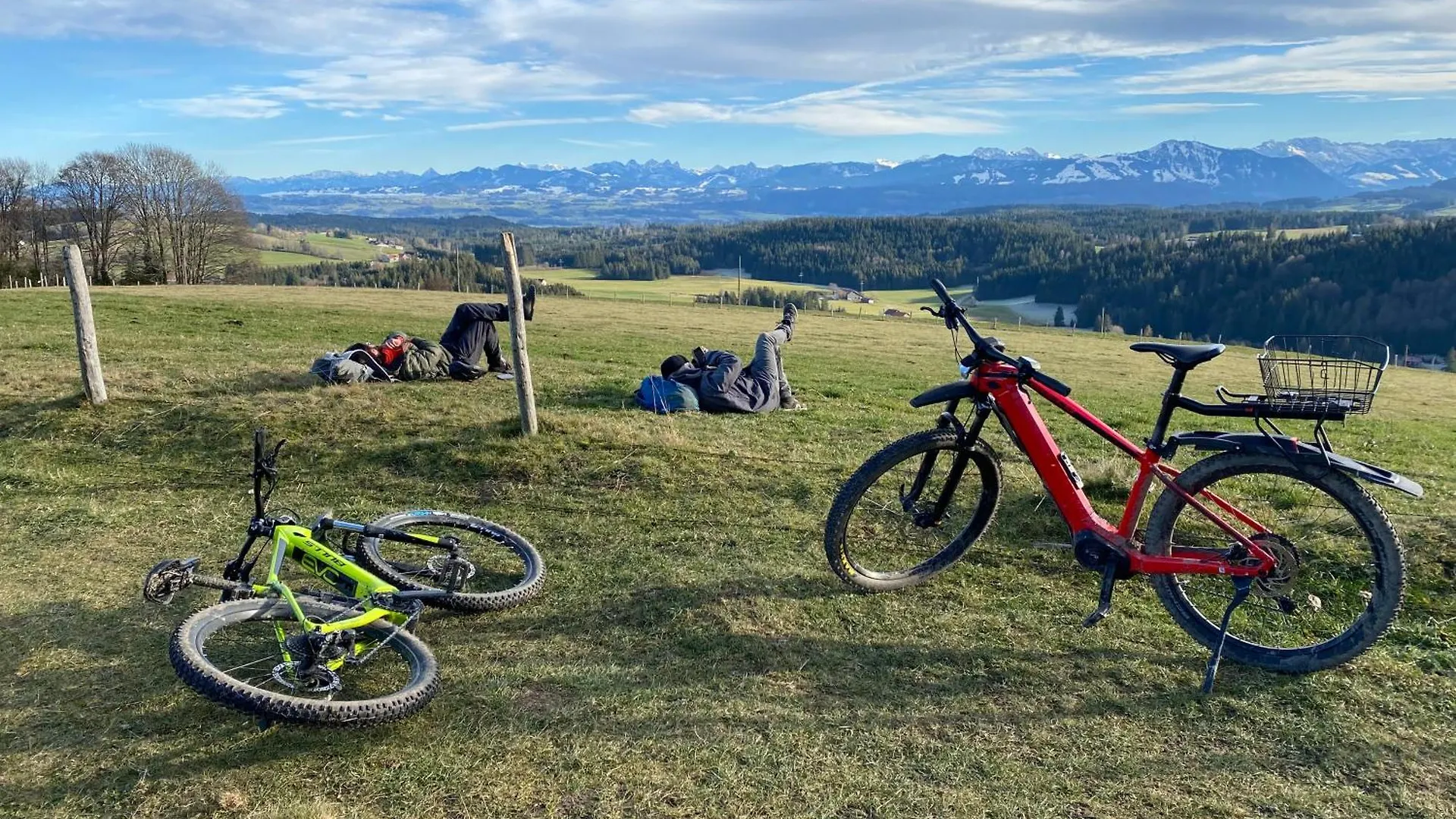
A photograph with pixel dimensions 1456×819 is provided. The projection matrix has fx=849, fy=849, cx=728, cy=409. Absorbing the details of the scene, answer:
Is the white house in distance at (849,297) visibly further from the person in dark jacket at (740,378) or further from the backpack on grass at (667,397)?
the backpack on grass at (667,397)

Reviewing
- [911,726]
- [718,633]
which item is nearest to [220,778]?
[718,633]

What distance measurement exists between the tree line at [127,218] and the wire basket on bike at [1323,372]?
62081 mm

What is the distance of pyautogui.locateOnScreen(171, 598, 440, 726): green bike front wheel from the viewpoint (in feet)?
12.3

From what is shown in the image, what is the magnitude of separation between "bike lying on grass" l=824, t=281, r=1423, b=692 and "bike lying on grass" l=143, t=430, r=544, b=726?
2499 millimetres

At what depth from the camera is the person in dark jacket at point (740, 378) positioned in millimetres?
10852

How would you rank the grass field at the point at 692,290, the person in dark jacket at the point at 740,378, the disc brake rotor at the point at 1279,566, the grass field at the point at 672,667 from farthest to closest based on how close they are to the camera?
the grass field at the point at 692,290 → the person in dark jacket at the point at 740,378 → the disc brake rotor at the point at 1279,566 → the grass field at the point at 672,667

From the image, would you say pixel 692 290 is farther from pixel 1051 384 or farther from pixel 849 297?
pixel 1051 384

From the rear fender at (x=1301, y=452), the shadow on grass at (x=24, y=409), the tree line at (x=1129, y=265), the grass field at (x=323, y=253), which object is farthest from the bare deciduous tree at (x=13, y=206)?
the rear fender at (x=1301, y=452)

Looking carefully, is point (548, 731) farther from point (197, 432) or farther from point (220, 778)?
point (197, 432)

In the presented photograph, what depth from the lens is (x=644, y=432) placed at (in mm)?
8961

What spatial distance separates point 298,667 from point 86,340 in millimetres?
8774

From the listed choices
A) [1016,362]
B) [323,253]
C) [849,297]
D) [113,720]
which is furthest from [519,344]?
[323,253]

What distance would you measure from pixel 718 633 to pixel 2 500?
725cm

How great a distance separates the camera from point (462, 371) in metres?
12.2
